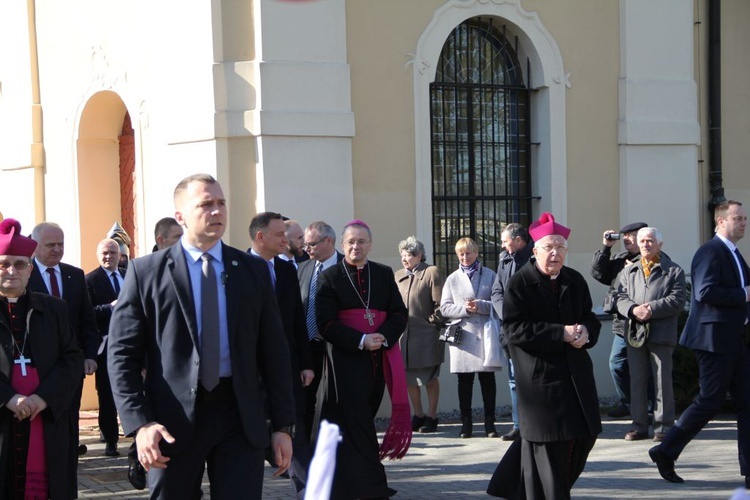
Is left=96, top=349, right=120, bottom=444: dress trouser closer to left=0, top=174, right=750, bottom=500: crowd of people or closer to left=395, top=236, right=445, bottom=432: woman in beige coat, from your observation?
left=0, top=174, right=750, bottom=500: crowd of people

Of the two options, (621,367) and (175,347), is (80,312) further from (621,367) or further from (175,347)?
(621,367)

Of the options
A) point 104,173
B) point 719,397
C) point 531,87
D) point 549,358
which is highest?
point 531,87

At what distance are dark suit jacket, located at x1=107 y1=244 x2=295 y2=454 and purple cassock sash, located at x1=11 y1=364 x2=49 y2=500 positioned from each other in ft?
4.27

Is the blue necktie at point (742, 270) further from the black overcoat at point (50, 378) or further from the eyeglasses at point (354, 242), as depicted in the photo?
the black overcoat at point (50, 378)

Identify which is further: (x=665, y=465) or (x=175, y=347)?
(x=665, y=465)

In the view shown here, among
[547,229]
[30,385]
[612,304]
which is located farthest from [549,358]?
[612,304]

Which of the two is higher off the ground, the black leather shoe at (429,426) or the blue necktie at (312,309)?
the blue necktie at (312,309)

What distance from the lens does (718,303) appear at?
821 cm

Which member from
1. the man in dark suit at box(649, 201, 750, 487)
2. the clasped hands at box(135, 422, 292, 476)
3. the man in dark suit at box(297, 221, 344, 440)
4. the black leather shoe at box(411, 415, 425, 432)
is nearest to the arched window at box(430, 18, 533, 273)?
the black leather shoe at box(411, 415, 425, 432)

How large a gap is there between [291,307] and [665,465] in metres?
3.07

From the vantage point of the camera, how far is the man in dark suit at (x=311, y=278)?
8352 millimetres

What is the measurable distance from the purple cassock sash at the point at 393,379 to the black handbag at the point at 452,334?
2.85 meters

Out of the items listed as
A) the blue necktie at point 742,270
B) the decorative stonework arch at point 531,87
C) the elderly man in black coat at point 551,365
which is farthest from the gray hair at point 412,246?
the elderly man in black coat at point 551,365

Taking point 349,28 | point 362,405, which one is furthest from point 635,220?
point 362,405
